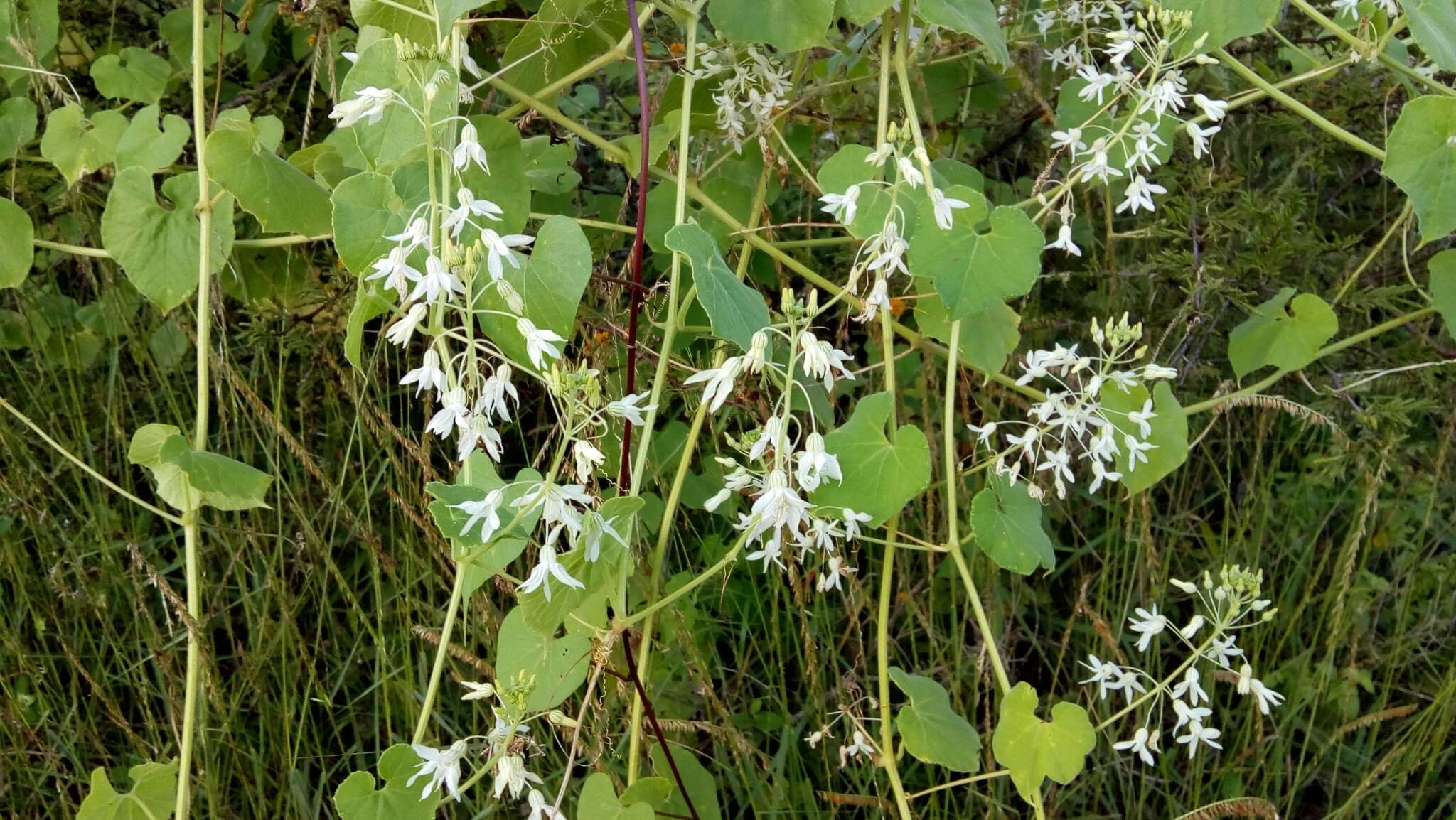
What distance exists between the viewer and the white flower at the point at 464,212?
3.58ft

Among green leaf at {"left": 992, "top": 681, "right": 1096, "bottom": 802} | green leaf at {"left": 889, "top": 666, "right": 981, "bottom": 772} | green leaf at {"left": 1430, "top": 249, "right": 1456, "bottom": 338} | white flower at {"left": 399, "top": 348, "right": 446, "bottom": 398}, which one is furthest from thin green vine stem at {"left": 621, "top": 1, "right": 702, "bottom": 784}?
green leaf at {"left": 1430, "top": 249, "right": 1456, "bottom": 338}

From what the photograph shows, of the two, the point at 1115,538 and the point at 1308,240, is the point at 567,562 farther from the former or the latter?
the point at 1308,240

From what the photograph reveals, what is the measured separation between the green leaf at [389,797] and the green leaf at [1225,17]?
1277 millimetres

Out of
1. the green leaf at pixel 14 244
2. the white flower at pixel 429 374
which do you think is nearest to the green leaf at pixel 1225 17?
the white flower at pixel 429 374

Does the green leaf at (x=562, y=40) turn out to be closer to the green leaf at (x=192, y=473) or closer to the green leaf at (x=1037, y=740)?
the green leaf at (x=192, y=473)

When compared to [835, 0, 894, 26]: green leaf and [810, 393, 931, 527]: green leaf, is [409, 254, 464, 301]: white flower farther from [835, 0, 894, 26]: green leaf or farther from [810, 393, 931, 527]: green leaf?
[835, 0, 894, 26]: green leaf

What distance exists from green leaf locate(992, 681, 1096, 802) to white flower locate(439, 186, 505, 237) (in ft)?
2.85

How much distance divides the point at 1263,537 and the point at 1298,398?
0.35 meters

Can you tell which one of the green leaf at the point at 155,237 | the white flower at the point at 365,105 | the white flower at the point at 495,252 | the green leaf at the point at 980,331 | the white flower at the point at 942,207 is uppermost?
the white flower at the point at 365,105

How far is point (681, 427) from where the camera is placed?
2.17 meters

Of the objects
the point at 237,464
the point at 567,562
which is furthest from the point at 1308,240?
the point at 237,464

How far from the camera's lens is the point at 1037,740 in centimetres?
150

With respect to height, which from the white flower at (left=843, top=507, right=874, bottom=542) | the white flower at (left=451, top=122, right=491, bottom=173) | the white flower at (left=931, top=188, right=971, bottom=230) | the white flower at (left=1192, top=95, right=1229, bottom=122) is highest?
the white flower at (left=451, top=122, right=491, bottom=173)

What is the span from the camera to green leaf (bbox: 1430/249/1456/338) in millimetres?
1894
